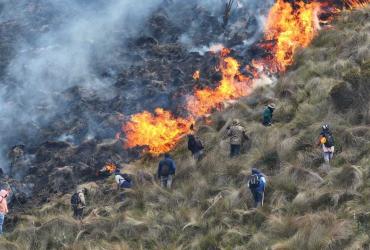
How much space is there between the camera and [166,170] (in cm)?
1645

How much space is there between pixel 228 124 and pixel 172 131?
1.99 metres

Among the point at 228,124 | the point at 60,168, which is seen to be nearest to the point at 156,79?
the point at 228,124

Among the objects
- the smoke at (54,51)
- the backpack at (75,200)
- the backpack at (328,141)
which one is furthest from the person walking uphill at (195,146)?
the smoke at (54,51)

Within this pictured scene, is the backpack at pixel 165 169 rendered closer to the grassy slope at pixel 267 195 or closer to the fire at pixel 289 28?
the grassy slope at pixel 267 195

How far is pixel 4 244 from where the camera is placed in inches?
579

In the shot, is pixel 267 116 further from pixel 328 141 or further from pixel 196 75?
pixel 196 75

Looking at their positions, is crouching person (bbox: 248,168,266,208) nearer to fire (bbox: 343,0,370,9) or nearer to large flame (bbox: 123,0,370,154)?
large flame (bbox: 123,0,370,154)

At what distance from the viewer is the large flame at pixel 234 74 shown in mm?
19425

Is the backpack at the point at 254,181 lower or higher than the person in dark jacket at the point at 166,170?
higher

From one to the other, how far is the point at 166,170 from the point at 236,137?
2.38 meters

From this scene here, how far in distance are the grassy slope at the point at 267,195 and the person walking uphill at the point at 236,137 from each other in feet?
1.14

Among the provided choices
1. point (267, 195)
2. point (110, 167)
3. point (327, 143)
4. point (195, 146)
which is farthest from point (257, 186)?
point (110, 167)

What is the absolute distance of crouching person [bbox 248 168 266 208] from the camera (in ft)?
46.4

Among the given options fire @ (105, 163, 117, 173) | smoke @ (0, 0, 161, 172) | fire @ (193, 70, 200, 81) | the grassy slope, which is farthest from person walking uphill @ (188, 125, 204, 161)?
smoke @ (0, 0, 161, 172)
